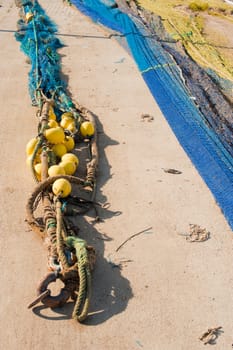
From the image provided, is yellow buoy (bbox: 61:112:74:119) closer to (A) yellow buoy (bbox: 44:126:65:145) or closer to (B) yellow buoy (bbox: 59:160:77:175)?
(A) yellow buoy (bbox: 44:126:65:145)

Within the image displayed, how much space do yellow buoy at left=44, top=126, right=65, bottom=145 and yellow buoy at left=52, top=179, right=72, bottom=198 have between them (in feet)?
2.62

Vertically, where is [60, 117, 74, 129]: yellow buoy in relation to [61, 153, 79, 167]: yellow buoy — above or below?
below

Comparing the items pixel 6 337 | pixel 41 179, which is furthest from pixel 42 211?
pixel 6 337

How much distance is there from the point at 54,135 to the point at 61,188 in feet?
3.03

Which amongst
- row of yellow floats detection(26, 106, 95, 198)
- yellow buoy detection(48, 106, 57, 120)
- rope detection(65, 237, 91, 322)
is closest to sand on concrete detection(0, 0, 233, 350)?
rope detection(65, 237, 91, 322)

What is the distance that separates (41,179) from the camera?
5125 mm

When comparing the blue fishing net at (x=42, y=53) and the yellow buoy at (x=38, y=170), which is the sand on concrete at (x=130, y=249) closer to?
the yellow buoy at (x=38, y=170)

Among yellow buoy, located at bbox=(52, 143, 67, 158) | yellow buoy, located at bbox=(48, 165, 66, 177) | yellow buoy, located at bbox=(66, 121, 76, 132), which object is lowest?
yellow buoy, located at bbox=(66, 121, 76, 132)

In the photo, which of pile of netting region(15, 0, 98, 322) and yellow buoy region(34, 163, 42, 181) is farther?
yellow buoy region(34, 163, 42, 181)

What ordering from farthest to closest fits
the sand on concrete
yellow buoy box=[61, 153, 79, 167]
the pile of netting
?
yellow buoy box=[61, 153, 79, 167] < the pile of netting < the sand on concrete

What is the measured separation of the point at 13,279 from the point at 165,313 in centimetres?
136

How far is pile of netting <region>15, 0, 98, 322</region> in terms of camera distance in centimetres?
392

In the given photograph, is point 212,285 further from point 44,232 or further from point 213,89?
point 213,89

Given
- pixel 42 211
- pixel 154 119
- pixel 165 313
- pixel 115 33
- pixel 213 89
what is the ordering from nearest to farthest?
pixel 165 313, pixel 42 211, pixel 154 119, pixel 213 89, pixel 115 33
